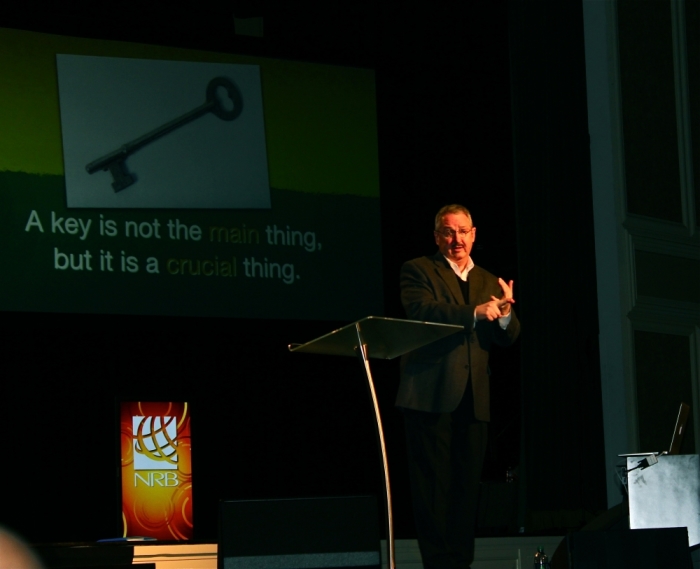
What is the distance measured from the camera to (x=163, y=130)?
17.0 feet

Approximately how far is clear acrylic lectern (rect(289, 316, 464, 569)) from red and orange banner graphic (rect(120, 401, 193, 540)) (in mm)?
2463

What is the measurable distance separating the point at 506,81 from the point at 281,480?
8.44ft

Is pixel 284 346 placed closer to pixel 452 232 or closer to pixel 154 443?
Result: pixel 154 443

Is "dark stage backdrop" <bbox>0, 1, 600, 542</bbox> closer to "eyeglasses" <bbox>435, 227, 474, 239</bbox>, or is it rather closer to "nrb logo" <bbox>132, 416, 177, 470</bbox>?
"nrb logo" <bbox>132, 416, 177, 470</bbox>

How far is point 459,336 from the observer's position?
353 cm

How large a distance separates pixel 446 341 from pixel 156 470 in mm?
2292

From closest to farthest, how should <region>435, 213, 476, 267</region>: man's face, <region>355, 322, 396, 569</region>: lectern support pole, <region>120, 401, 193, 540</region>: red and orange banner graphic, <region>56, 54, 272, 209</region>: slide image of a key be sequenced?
<region>355, 322, 396, 569</region>: lectern support pole
<region>435, 213, 476, 267</region>: man's face
<region>56, 54, 272, 209</region>: slide image of a key
<region>120, 401, 193, 540</region>: red and orange banner graphic

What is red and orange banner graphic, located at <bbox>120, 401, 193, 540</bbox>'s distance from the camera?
5176 mm

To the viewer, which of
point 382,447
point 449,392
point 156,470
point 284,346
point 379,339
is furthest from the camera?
point 284,346

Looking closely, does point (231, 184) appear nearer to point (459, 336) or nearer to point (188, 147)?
point (188, 147)

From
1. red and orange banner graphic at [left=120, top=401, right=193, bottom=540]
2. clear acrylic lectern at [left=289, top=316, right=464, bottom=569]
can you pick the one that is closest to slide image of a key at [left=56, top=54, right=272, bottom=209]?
red and orange banner graphic at [left=120, top=401, right=193, bottom=540]

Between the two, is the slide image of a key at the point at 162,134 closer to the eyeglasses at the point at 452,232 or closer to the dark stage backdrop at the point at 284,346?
the dark stage backdrop at the point at 284,346

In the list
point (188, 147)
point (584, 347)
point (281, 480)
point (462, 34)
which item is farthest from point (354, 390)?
point (462, 34)

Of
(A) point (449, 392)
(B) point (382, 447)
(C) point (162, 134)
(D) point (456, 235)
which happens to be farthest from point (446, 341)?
(C) point (162, 134)
